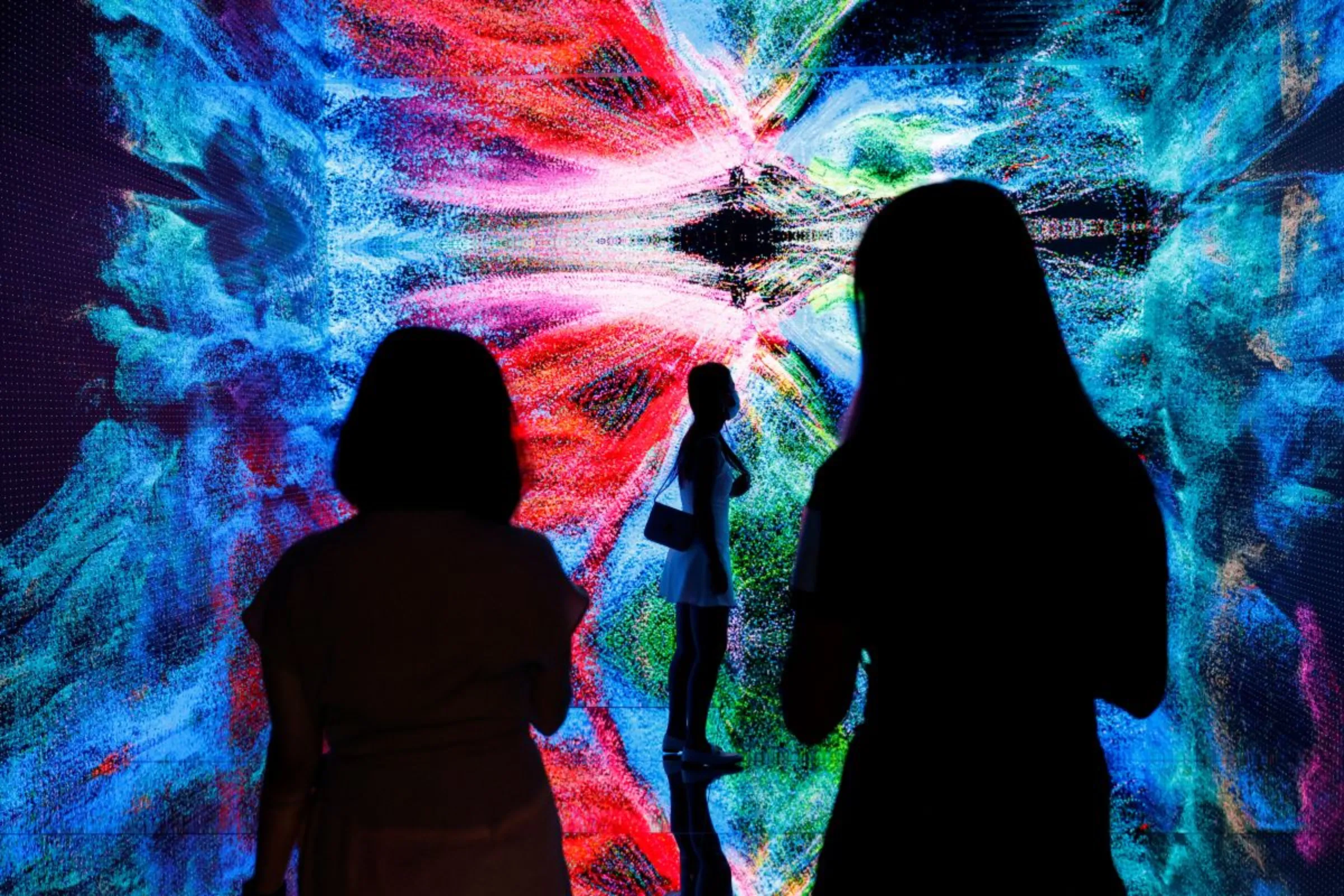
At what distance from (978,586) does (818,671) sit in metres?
0.18

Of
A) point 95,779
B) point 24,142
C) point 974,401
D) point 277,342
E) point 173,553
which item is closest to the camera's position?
point 974,401

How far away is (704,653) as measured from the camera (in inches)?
162

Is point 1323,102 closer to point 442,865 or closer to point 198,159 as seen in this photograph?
point 442,865

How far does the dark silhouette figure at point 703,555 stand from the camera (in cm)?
398

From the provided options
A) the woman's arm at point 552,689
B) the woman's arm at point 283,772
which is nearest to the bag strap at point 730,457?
the woman's arm at point 552,689


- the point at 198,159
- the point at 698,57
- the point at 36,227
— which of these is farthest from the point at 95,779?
the point at 698,57

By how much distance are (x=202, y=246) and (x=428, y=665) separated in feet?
9.23

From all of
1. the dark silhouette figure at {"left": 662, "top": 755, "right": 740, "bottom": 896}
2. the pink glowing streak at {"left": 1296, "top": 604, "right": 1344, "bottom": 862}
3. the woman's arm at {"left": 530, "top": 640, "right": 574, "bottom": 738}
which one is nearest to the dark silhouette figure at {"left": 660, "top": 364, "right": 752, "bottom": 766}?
the dark silhouette figure at {"left": 662, "top": 755, "right": 740, "bottom": 896}

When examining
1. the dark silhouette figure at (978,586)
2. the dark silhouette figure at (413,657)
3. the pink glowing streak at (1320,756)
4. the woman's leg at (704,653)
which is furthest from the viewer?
the woman's leg at (704,653)

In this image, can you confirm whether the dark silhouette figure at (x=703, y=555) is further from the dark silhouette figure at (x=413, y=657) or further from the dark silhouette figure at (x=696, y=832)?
the dark silhouette figure at (x=413, y=657)

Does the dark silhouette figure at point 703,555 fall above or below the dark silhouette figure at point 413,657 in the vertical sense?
below

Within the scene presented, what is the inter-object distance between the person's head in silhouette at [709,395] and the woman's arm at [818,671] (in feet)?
9.40

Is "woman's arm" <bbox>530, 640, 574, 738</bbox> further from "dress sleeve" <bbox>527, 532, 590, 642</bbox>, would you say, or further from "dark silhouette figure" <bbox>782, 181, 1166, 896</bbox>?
"dark silhouette figure" <bbox>782, 181, 1166, 896</bbox>

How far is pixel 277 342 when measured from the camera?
172 inches
